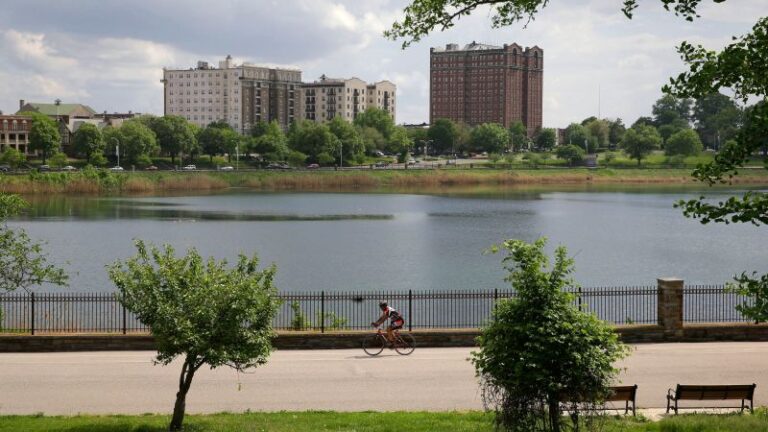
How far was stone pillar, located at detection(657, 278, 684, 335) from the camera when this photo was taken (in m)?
28.5

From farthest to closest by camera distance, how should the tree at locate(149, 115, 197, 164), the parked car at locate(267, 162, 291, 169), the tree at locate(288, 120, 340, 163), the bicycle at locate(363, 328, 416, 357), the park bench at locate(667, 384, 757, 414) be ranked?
the tree at locate(288, 120, 340, 163)
the tree at locate(149, 115, 197, 164)
the parked car at locate(267, 162, 291, 169)
the bicycle at locate(363, 328, 416, 357)
the park bench at locate(667, 384, 757, 414)

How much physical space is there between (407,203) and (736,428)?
Answer: 4139 inches

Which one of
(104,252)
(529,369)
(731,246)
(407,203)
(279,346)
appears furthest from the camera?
(407,203)

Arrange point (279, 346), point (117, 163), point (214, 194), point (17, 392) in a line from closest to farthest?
point (17, 392) < point (279, 346) < point (214, 194) < point (117, 163)

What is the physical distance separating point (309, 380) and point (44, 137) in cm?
15759

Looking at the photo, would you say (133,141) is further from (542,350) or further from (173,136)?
(542,350)

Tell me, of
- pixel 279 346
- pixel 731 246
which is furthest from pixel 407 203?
pixel 279 346

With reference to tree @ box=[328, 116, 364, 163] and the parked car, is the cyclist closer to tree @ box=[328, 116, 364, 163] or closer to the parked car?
the parked car

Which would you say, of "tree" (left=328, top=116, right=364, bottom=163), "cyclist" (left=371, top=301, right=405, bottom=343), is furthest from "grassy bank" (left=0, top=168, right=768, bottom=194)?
"cyclist" (left=371, top=301, right=405, bottom=343)

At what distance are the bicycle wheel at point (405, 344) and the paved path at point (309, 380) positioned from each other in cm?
29

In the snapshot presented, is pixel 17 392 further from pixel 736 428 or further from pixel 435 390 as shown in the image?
pixel 736 428

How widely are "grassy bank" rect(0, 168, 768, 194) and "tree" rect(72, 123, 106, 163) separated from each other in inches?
985

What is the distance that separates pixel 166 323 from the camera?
17688 mm

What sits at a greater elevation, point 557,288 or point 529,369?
point 557,288
